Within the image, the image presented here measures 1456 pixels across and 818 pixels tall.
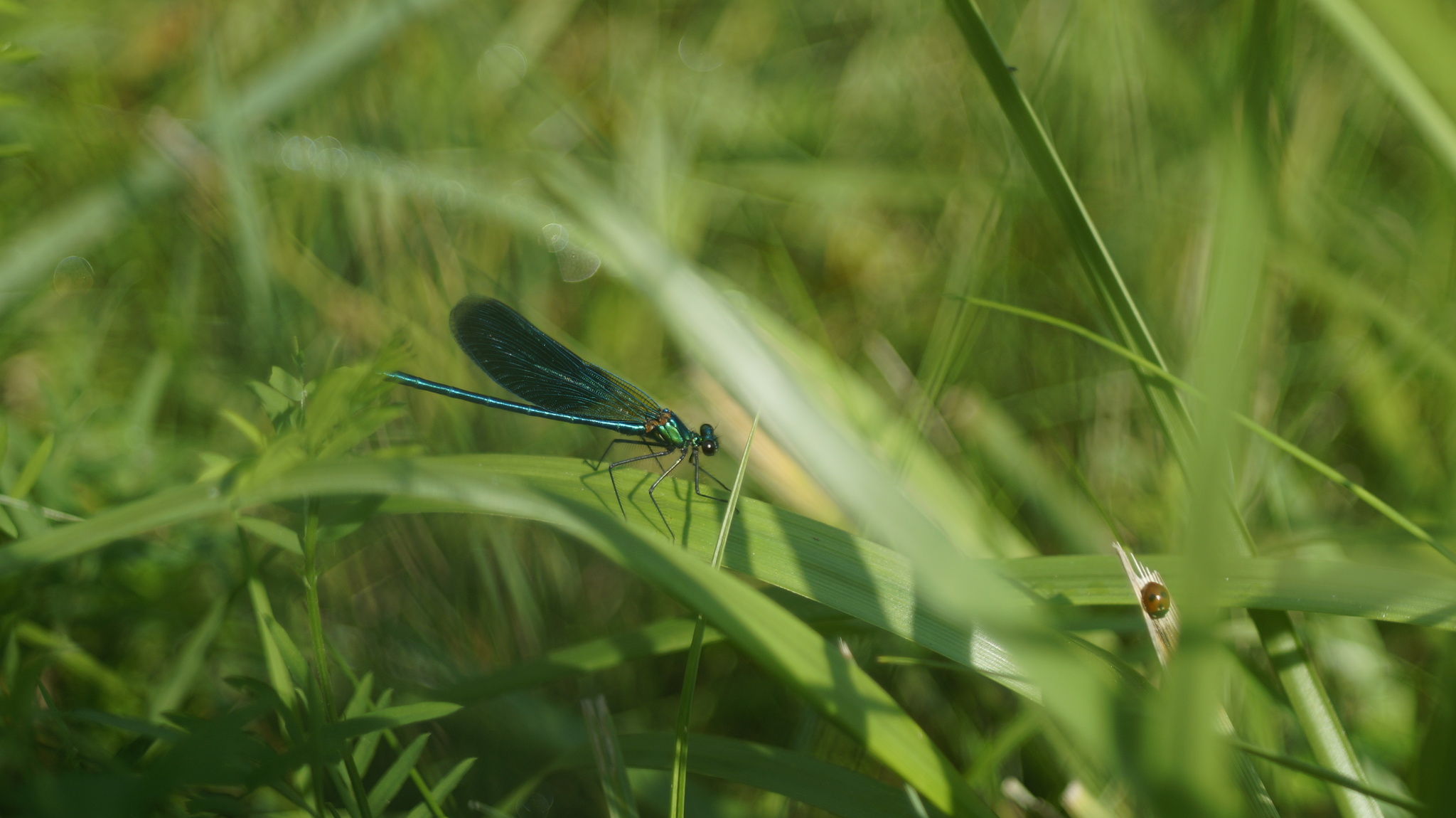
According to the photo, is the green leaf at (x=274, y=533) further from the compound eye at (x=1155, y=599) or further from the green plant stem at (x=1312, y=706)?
the green plant stem at (x=1312, y=706)

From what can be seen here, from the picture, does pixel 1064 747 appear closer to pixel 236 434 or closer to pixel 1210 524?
pixel 1210 524

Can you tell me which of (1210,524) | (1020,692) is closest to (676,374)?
(1020,692)

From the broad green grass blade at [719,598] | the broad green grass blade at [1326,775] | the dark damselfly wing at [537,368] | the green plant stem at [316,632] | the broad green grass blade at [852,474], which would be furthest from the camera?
the dark damselfly wing at [537,368]

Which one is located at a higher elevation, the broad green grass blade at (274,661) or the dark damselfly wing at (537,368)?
the dark damselfly wing at (537,368)

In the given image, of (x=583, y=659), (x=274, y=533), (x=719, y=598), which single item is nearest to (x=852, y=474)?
(x=719, y=598)

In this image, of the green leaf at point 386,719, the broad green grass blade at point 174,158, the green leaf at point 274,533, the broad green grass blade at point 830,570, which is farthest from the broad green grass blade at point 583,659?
the broad green grass blade at point 174,158

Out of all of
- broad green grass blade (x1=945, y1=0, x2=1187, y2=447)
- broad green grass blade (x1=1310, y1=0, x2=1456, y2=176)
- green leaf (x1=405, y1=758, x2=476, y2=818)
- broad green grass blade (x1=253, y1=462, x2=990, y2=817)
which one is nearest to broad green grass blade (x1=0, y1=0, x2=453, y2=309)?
broad green grass blade (x1=253, y1=462, x2=990, y2=817)

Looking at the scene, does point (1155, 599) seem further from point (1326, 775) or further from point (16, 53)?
point (16, 53)

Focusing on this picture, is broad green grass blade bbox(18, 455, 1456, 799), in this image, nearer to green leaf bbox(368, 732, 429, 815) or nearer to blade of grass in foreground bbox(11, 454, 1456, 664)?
blade of grass in foreground bbox(11, 454, 1456, 664)
